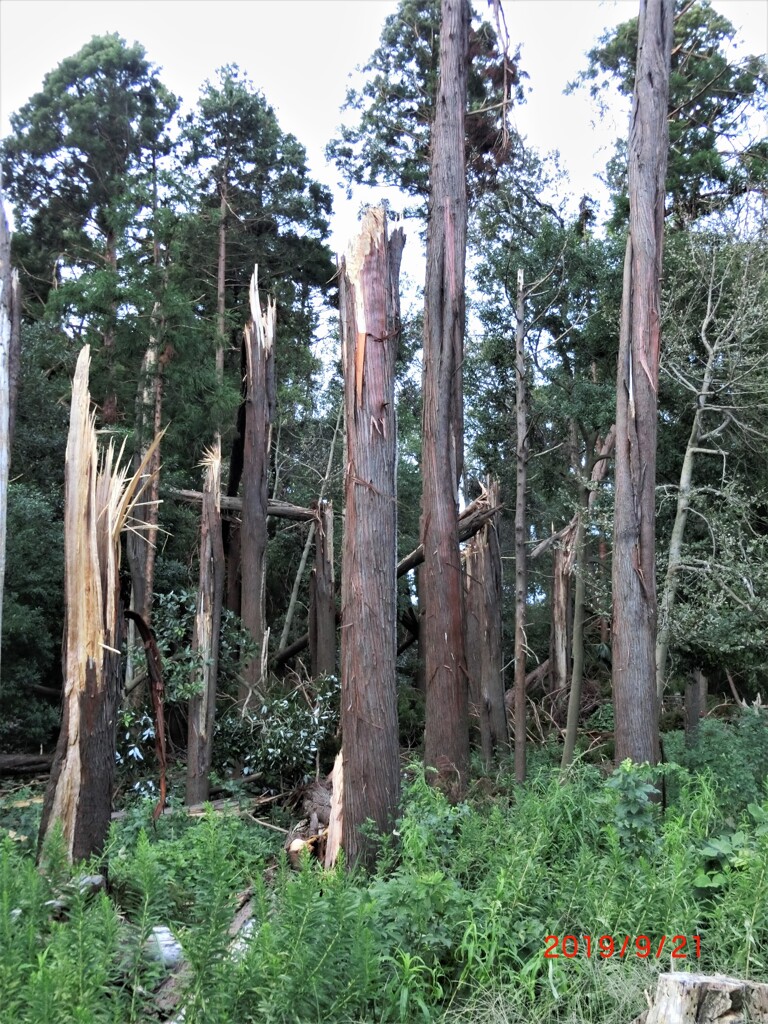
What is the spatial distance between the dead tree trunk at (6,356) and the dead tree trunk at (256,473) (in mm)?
4827

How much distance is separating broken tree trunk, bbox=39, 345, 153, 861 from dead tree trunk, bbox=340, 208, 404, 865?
1.71 metres

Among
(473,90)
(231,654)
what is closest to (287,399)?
(473,90)

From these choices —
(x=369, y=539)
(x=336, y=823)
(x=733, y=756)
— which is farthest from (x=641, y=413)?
(x=336, y=823)

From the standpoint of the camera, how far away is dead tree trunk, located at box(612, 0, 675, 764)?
8.45 m

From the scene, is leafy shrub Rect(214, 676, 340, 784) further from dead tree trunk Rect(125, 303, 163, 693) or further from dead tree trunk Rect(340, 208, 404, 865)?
dead tree trunk Rect(340, 208, 404, 865)

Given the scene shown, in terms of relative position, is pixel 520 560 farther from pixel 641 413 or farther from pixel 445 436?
pixel 641 413

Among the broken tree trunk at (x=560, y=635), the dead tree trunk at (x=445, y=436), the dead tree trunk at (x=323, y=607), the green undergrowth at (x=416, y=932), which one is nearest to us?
A: the green undergrowth at (x=416, y=932)

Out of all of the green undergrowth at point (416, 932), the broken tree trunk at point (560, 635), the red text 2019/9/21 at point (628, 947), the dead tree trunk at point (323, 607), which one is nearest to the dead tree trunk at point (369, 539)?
the green undergrowth at point (416, 932)

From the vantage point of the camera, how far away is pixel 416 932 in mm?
4406

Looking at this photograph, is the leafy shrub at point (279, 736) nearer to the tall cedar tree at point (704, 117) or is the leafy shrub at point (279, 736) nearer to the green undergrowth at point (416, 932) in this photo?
the green undergrowth at point (416, 932)

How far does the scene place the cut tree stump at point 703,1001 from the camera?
3.50 m

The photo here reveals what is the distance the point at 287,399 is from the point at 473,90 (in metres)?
7.87

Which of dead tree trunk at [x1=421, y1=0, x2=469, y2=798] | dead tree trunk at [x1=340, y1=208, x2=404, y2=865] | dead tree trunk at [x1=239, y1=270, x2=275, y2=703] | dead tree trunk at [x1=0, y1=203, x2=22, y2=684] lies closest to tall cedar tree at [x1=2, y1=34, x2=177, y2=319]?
dead tree trunk at [x1=239, y1=270, x2=275, y2=703]

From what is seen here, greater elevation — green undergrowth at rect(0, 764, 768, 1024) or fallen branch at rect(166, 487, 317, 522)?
fallen branch at rect(166, 487, 317, 522)
